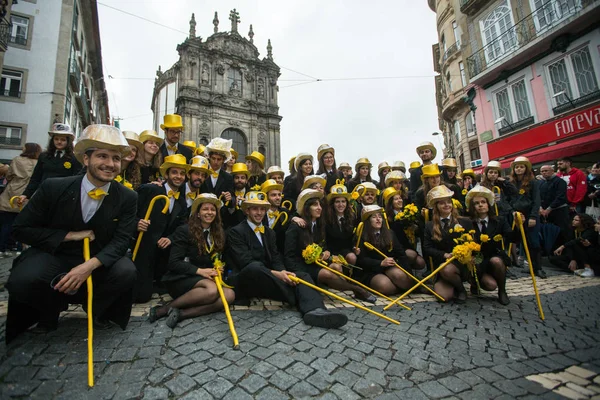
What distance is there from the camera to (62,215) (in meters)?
2.69

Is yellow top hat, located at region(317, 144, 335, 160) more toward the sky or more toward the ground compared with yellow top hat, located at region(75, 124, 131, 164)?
more toward the sky

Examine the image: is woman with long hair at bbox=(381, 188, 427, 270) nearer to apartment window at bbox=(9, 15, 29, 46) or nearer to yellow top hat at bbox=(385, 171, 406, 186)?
yellow top hat at bbox=(385, 171, 406, 186)

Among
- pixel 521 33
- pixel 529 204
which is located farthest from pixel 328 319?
pixel 521 33

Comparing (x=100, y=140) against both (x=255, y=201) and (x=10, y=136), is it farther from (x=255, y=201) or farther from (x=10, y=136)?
(x=10, y=136)

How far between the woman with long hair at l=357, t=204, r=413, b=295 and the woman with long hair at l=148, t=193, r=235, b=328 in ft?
7.44

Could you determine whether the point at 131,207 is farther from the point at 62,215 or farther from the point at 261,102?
the point at 261,102

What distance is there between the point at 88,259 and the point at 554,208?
9.34m

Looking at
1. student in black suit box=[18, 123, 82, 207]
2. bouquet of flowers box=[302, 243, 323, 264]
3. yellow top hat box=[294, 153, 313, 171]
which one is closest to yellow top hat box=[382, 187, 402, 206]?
yellow top hat box=[294, 153, 313, 171]

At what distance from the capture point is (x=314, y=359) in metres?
2.41

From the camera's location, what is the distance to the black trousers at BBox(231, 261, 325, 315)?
142 inches

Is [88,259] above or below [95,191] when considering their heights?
below

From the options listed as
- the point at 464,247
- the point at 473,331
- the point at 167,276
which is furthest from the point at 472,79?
the point at 167,276

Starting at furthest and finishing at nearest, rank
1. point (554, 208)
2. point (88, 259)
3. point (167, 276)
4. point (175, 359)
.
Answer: point (554, 208), point (167, 276), point (88, 259), point (175, 359)

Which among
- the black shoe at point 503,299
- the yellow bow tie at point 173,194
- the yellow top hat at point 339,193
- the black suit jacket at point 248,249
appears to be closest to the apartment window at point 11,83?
the yellow bow tie at point 173,194
